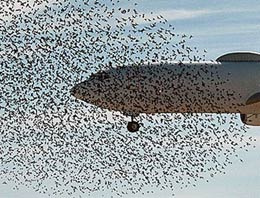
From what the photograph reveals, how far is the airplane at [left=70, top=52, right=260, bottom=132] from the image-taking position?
161 ft

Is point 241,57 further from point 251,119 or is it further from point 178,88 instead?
point 178,88

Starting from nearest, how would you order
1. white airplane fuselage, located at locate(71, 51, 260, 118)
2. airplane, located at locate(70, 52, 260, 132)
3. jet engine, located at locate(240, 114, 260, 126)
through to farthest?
white airplane fuselage, located at locate(71, 51, 260, 118) < airplane, located at locate(70, 52, 260, 132) < jet engine, located at locate(240, 114, 260, 126)

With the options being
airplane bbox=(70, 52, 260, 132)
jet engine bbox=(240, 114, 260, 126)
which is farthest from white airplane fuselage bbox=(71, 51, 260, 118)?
jet engine bbox=(240, 114, 260, 126)

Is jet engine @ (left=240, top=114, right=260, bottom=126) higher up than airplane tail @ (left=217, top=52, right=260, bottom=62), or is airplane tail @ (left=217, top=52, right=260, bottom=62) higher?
airplane tail @ (left=217, top=52, right=260, bottom=62)

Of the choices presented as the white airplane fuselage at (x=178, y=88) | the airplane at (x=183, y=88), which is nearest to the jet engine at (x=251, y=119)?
the airplane at (x=183, y=88)

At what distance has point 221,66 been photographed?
70.2 m

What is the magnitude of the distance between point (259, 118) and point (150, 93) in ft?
71.4

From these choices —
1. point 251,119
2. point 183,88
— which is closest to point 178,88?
point 183,88

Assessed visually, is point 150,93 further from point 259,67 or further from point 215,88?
point 259,67

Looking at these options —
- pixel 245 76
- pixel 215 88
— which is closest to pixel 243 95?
pixel 245 76

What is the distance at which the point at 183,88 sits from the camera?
61125mm

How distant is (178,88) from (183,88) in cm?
104

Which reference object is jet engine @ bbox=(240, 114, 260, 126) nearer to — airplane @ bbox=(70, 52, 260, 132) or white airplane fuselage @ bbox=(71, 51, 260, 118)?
airplane @ bbox=(70, 52, 260, 132)

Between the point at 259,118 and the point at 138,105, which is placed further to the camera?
the point at 259,118
